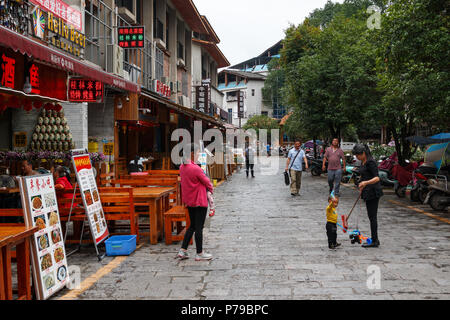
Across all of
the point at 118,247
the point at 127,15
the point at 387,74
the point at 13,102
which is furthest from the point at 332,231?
the point at 127,15

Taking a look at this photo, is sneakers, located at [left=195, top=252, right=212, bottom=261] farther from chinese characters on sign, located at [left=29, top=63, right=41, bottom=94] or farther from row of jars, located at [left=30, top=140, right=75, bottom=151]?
row of jars, located at [left=30, top=140, right=75, bottom=151]

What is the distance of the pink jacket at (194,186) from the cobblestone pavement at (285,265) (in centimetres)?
89

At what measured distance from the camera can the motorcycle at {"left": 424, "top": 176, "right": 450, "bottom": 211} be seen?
1048 centimetres

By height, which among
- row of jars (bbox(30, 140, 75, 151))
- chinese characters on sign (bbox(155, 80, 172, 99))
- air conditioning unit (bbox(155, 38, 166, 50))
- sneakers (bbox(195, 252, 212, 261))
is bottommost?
sneakers (bbox(195, 252, 212, 261))

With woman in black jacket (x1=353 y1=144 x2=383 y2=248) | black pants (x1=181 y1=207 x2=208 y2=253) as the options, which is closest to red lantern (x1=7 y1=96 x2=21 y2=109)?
black pants (x1=181 y1=207 x2=208 y2=253)

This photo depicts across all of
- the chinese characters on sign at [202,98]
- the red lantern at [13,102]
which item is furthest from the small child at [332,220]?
the chinese characters on sign at [202,98]

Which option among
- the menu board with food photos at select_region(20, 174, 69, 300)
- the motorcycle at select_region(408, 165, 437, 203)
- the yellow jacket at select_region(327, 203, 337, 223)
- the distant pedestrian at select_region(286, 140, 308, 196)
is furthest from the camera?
the distant pedestrian at select_region(286, 140, 308, 196)

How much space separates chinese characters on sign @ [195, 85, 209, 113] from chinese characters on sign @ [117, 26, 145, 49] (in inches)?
501

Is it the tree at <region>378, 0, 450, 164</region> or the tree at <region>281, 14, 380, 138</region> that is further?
the tree at <region>281, 14, 380, 138</region>

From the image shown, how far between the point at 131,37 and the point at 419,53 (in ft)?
30.5

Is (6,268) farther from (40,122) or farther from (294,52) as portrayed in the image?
(294,52)

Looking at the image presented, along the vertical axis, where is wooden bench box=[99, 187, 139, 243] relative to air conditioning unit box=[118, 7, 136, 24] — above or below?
below

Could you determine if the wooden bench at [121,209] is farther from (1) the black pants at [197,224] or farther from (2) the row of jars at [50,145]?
(2) the row of jars at [50,145]

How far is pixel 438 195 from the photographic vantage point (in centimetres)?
1083
